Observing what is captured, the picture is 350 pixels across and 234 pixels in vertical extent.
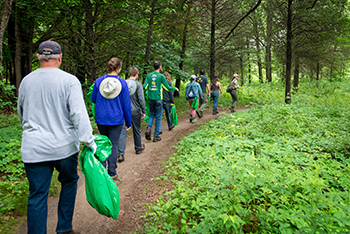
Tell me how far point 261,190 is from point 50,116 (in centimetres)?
298

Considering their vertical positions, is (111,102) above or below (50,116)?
above

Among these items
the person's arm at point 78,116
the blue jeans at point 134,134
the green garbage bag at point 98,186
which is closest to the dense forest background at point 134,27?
the blue jeans at point 134,134

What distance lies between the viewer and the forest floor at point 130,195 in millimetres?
2934

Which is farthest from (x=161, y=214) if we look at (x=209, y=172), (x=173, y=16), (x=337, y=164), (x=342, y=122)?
(x=173, y=16)

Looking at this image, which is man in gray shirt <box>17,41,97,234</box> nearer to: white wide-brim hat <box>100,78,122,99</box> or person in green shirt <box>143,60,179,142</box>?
white wide-brim hat <box>100,78,122,99</box>

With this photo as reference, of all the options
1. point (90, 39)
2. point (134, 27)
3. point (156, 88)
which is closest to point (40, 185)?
point (156, 88)

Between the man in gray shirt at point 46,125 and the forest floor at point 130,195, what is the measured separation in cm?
88

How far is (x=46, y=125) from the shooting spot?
7.30 ft

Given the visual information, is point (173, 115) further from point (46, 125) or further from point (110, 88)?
point (46, 125)

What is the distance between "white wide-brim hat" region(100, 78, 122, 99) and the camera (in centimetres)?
367

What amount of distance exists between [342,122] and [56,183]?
7.81m

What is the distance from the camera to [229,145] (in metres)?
4.59

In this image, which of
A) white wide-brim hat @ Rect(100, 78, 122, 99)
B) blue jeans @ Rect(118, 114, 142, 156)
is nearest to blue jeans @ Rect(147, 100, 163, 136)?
blue jeans @ Rect(118, 114, 142, 156)

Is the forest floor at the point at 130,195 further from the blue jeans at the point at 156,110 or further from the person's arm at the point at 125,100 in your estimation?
the person's arm at the point at 125,100
